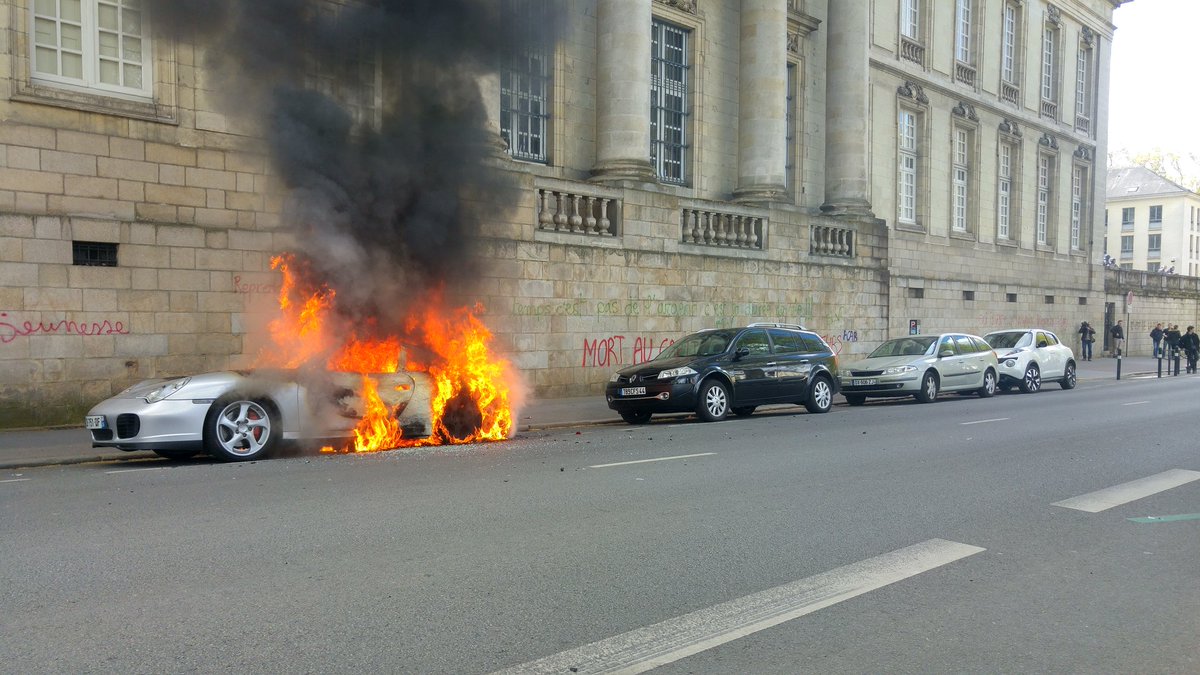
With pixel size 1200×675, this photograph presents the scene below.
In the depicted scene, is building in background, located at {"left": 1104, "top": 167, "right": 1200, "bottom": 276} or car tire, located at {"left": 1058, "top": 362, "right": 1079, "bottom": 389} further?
building in background, located at {"left": 1104, "top": 167, "right": 1200, "bottom": 276}

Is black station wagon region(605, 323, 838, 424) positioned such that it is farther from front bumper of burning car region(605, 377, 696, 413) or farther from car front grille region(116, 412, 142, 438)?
car front grille region(116, 412, 142, 438)

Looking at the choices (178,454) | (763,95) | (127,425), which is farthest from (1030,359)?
(127,425)

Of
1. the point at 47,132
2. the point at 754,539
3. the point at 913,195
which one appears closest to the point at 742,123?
the point at 913,195

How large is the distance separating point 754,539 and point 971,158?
3009 cm

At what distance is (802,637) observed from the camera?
3861mm

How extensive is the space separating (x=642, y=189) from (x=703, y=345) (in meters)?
5.64

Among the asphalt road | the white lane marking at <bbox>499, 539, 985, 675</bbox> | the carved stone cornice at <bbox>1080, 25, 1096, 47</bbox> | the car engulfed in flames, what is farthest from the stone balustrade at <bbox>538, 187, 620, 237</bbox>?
the carved stone cornice at <bbox>1080, 25, 1096, 47</bbox>

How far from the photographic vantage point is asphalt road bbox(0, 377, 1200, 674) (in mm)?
3672

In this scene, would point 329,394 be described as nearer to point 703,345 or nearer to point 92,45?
point 703,345

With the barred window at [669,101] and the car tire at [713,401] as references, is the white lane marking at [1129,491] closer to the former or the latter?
the car tire at [713,401]

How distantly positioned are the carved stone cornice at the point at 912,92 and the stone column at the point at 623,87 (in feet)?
40.8

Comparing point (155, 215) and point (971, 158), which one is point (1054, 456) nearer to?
point (155, 215)

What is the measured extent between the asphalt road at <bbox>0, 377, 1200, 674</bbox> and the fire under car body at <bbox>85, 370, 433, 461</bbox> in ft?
1.09

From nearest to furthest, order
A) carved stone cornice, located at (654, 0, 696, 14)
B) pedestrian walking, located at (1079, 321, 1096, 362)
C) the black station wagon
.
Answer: the black station wagon < carved stone cornice, located at (654, 0, 696, 14) < pedestrian walking, located at (1079, 321, 1096, 362)
